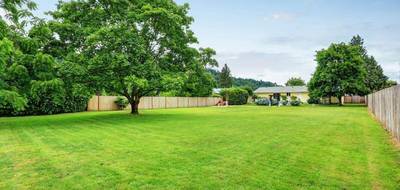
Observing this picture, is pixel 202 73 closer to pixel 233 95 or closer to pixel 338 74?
pixel 338 74

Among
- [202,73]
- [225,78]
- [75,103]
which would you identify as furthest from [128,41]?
[225,78]

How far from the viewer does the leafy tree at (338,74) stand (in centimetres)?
4409

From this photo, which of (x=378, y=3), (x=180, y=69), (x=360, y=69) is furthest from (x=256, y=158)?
(x=360, y=69)

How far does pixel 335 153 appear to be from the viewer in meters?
7.62

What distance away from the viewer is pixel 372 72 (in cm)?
6525

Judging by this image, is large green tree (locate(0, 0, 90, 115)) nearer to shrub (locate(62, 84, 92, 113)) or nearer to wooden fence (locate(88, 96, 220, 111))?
shrub (locate(62, 84, 92, 113))

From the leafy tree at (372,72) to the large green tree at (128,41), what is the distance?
4648cm

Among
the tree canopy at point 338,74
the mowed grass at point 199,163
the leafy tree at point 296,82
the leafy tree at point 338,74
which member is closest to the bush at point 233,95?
the tree canopy at point 338,74

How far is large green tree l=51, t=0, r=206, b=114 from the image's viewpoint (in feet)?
57.8

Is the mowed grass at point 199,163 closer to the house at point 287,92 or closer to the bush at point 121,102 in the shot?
the bush at point 121,102

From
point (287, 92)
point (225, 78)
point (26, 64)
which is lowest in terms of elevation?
point (287, 92)

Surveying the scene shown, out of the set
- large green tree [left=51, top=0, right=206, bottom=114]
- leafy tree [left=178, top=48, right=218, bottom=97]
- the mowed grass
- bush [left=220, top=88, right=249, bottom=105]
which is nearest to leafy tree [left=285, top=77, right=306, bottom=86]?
bush [left=220, top=88, right=249, bottom=105]

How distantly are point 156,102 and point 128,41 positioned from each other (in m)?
21.2

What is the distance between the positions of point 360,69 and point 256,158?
143ft
